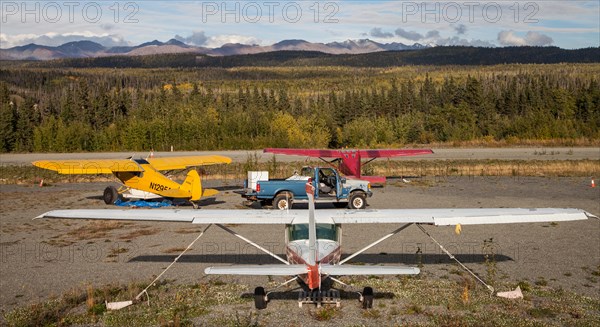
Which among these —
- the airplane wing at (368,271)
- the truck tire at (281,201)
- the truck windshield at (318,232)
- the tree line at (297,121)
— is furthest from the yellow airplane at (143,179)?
the tree line at (297,121)

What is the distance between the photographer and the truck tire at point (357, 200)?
845 inches

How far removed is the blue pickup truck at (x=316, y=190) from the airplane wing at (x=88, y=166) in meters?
4.66

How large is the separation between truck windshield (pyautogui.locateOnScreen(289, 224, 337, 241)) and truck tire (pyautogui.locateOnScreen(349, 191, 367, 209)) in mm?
10617

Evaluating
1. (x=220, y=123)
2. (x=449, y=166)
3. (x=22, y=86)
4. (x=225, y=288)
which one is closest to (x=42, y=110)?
(x=220, y=123)

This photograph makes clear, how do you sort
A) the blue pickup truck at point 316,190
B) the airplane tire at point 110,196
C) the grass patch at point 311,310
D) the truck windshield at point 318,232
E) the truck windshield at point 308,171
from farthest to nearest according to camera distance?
1. the airplane tire at point 110,196
2. the truck windshield at point 308,171
3. the blue pickup truck at point 316,190
4. the truck windshield at point 318,232
5. the grass patch at point 311,310

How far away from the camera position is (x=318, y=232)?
10.7 meters

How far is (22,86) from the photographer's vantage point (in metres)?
132

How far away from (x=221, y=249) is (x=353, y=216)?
553cm

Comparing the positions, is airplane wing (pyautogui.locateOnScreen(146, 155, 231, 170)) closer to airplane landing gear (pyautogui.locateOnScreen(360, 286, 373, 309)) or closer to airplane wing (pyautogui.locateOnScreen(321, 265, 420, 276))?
airplane landing gear (pyautogui.locateOnScreen(360, 286, 373, 309))

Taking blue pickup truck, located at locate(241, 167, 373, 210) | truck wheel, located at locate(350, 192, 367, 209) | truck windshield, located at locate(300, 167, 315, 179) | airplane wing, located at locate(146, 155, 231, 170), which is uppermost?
airplane wing, located at locate(146, 155, 231, 170)

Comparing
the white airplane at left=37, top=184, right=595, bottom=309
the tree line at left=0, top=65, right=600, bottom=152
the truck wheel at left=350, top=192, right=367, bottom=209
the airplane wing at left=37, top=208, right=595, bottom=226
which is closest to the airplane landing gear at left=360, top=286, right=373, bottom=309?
the white airplane at left=37, top=184, right=595, bottom=309

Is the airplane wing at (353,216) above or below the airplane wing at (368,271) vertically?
above

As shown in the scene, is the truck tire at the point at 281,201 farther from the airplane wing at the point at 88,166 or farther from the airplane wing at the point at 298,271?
the airplane wing at the point at 298,271

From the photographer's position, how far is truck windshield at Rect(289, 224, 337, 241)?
34.7 ft
